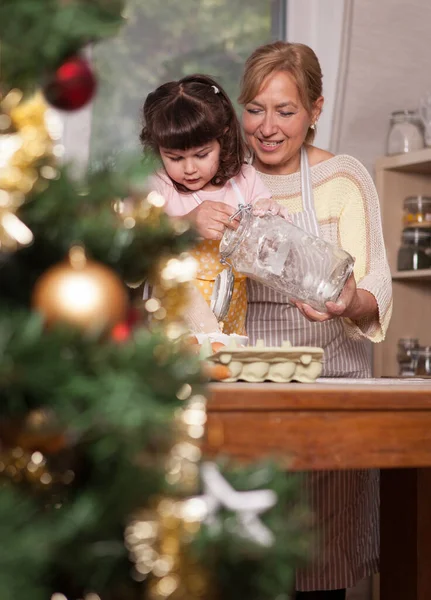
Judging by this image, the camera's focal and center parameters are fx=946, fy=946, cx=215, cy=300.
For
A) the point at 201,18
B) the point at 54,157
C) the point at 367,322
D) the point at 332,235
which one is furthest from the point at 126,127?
the point at 54,157

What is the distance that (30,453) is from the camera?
0.67 m

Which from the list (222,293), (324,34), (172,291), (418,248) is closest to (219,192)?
(222,293)

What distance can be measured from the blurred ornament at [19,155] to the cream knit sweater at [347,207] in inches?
46.7

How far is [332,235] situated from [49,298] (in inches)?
54.2

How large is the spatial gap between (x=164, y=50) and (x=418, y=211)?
3.05 feet

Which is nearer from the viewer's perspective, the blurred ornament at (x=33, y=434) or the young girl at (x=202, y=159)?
the blurred ornament at (x=33, y=434)

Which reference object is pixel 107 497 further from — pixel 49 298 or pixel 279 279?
pixel 279 279

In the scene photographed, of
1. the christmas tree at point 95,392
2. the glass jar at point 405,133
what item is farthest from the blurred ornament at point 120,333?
the glass jar at point 405,133

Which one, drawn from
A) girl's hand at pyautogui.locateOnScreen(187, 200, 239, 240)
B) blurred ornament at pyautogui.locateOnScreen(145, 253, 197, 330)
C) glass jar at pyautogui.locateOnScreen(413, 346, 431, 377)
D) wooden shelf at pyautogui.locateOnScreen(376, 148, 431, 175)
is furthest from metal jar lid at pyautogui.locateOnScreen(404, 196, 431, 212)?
blurred ornament at pyautogui.locateOnScreen(145, 253, 197, 330)

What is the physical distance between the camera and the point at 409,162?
2816mm

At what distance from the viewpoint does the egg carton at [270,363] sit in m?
1.27

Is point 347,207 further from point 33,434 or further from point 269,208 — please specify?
point 33,434

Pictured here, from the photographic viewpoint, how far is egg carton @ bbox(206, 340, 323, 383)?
1.27m

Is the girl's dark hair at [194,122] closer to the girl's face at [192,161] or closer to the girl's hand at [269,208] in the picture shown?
the girl's face at [192,161]
